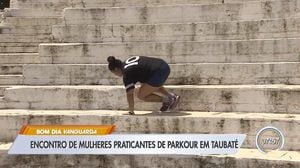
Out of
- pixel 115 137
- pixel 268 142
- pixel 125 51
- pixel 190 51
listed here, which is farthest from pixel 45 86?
pixel 268 142

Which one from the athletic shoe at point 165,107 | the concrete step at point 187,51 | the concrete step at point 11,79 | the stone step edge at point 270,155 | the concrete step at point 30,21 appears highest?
the concrete step at point 30,21

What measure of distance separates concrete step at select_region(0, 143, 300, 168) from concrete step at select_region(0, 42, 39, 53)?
2.98 metres

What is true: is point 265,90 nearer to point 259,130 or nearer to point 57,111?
point 259,130

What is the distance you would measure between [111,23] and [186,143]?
3.69 metres

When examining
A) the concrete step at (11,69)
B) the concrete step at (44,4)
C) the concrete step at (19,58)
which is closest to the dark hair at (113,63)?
the concrete step at (19,58)

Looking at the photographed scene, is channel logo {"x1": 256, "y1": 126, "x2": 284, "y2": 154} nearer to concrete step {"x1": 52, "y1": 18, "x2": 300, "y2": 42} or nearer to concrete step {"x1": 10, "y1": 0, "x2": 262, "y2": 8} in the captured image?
concrete step {"x1": 52, "y1": 18, "x2": 300, "y2": 42}

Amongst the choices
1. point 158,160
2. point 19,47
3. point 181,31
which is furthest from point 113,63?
point 19,47

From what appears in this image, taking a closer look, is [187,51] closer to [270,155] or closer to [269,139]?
[269,139]

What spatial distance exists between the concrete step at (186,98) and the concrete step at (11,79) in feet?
2.69

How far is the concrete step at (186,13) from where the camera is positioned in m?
7.80

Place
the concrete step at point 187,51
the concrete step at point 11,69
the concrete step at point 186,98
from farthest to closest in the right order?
the concrete step at point 11,69 < the concrete step at point 187,51 < the concrete step at point 186,98

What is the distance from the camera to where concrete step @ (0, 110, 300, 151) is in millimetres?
5707

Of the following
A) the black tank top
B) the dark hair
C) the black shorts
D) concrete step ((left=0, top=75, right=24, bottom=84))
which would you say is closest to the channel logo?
the black shorts

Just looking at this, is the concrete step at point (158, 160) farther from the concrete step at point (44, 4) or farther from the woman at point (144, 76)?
the concrete step at point (44, 4)
